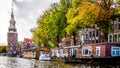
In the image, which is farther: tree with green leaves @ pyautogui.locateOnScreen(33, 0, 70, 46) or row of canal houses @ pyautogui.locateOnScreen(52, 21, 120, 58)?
tree with green leaves @ pyautogui.locateOnScreen(33, 0, 70, 46)

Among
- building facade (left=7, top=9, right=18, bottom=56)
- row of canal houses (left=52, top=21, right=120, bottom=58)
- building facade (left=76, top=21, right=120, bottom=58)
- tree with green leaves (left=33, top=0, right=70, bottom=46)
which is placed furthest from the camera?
building facade (left=7, top=9, right=18, bottom=56)

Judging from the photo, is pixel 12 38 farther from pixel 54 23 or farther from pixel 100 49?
pixel 100 49

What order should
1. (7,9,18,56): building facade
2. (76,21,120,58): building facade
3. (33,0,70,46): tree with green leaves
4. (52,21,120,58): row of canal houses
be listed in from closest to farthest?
1. (76,21,120,58): building facade
2. (52,21,120,58): row of canal houses
3. (33,0,70,46): tree with green leaves
4. (7,9,18,56): building facade

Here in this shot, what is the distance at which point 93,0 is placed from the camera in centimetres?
5822

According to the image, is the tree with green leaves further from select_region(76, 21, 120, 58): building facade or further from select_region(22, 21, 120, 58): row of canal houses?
select_region(76, 21, 120, 58): building facade

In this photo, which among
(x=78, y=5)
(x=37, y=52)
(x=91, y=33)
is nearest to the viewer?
(x=78, y=5)

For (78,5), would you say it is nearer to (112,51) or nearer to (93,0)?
(93,0)

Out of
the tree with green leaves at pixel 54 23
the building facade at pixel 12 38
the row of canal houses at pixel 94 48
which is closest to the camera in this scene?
the row of canal houses at pixel 94 48

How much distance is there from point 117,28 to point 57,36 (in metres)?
13.4

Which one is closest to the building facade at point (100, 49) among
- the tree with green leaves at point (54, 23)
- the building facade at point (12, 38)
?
the tree with green leaves at point (54, 23)

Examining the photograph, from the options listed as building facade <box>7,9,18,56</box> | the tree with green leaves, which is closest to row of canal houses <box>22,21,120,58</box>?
the tree with green leaves

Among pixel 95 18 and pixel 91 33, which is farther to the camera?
pixel 91 33

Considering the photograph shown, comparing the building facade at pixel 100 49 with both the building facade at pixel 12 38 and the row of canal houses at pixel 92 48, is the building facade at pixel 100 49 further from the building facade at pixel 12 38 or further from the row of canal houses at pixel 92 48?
the building facade at pixel 12 38

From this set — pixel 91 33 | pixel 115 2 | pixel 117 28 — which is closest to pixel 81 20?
pixel 115 2
